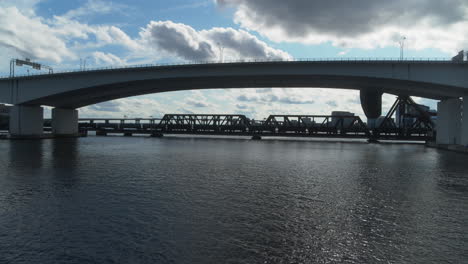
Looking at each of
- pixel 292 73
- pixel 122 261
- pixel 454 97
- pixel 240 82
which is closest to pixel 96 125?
pixel 240 82

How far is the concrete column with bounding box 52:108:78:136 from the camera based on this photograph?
79.5 metres

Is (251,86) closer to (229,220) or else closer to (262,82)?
(262,82)

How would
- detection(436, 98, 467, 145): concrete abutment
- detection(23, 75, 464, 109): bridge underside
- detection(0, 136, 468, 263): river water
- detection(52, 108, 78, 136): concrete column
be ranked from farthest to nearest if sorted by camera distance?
detection(52, 108, 78, 136): concrete column < detection(436, 98, 467, 145): concrete abutment < detection(23, 75, 464, 109): bridge underside < detection(0, 136, 468, 263): river water

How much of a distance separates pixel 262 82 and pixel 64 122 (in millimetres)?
56712

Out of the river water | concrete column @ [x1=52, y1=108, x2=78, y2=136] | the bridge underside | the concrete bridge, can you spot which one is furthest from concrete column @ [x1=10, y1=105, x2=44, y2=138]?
the river water

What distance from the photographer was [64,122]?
270 feet

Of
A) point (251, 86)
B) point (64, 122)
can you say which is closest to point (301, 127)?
point (251, 86)

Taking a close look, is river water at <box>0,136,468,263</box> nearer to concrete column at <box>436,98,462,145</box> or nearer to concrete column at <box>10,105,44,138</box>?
concrete column at <box>436,98,462,145</box>

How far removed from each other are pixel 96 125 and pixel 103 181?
385ft

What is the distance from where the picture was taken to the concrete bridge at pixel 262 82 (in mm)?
48594

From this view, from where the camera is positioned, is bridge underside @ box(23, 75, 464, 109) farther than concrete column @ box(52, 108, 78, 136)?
No

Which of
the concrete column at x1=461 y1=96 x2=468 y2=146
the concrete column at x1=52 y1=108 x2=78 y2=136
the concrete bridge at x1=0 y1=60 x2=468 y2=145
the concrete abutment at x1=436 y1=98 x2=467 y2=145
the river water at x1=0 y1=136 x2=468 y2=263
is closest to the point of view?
the river water at x1=0 y1=136 x2=468 y2=263

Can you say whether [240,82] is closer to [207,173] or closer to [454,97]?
[454,97]

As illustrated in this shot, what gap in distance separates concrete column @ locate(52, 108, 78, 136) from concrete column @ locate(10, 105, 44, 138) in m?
8.11
